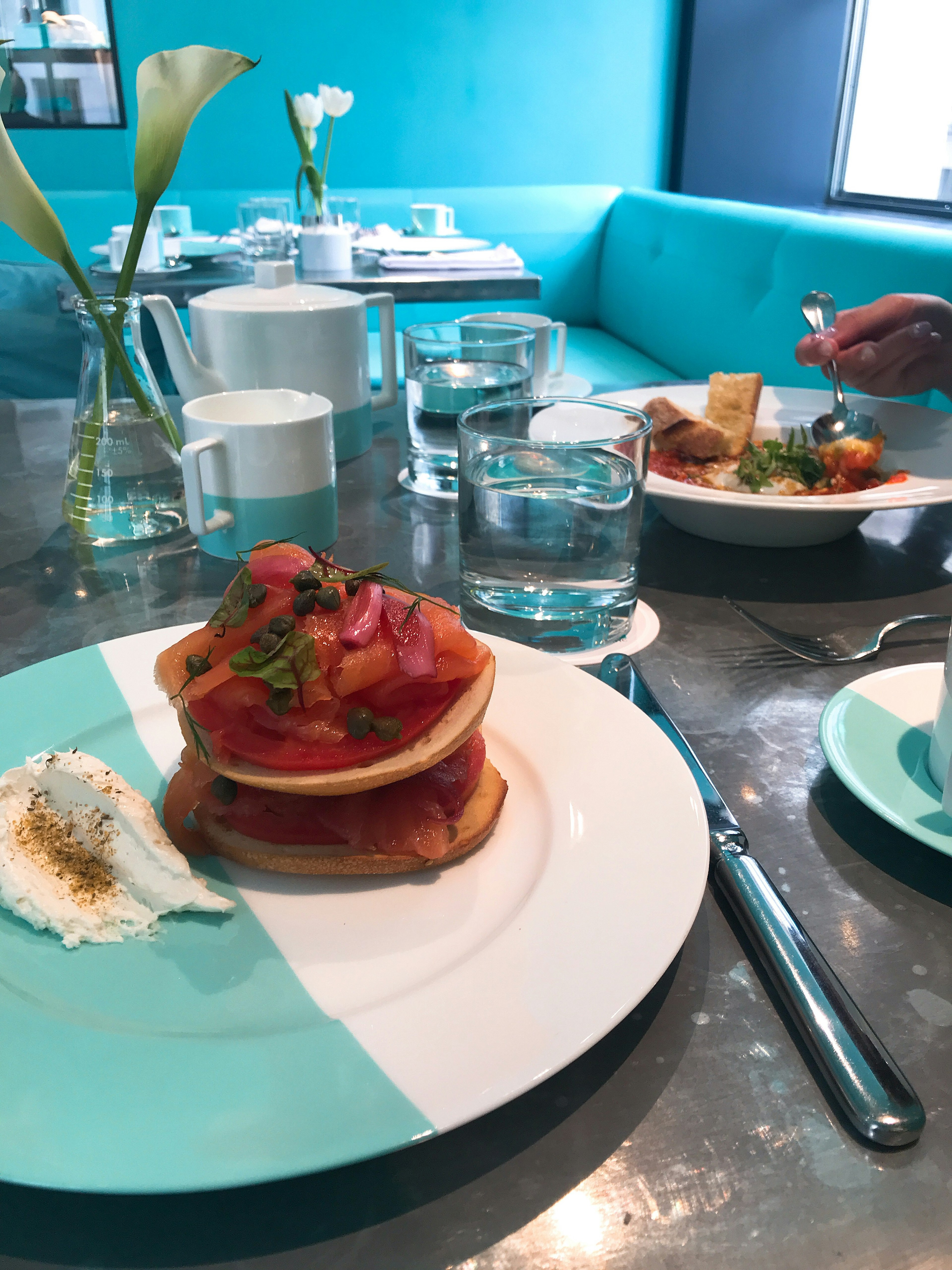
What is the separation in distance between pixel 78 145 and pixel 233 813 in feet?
19.4

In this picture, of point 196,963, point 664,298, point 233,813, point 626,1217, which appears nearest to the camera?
point 626,1217

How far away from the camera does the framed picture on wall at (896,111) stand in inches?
163

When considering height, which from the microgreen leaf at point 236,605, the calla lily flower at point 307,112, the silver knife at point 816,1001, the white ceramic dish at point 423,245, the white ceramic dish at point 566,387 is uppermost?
Result: the calla lily flower at point 307,112

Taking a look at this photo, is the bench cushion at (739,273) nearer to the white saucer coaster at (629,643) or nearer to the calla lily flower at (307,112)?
the calla lily flower at (307,112)

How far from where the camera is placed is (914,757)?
2.43 feet

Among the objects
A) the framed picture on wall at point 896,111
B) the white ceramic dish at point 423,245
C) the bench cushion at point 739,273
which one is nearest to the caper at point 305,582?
the bench cushion at point 739,273

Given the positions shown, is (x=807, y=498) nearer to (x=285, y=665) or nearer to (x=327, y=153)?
(x=285, y=665)

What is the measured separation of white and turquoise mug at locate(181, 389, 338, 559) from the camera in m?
1.12

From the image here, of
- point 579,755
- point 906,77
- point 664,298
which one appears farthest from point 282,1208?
point 906,77

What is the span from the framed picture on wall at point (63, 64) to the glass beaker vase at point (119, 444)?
4.85 metres

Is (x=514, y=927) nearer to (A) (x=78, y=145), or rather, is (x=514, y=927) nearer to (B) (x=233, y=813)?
(B) (x=233, y=813)

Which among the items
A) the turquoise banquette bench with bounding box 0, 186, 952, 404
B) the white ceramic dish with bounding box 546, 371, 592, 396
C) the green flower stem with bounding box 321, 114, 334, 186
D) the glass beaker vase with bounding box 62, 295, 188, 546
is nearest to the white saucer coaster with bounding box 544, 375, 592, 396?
the white ceramic dish with bounding box 546, 371, 592, 396

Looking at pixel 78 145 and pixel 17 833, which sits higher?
pixel 78 145

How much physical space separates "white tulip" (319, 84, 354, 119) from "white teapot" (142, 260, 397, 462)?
2.68 meters
